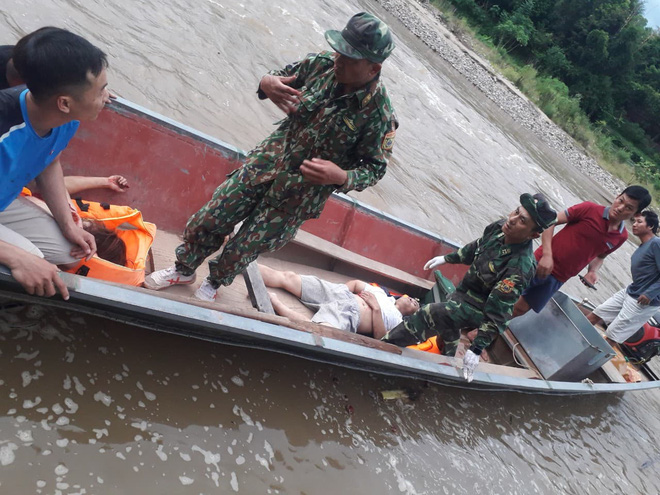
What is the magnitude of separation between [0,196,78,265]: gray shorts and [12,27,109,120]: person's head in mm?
580

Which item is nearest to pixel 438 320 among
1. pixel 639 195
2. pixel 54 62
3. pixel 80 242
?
pixel 639 195

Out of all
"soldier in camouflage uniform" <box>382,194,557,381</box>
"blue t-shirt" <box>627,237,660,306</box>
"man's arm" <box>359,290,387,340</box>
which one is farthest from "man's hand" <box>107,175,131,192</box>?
"blue t-shirt" <box>627,237,660,306</box>

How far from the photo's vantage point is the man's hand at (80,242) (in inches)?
90.6

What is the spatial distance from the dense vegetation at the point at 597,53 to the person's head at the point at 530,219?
108ft

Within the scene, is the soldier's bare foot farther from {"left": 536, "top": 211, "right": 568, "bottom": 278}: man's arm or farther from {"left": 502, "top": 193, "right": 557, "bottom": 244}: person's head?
{"left": 536, "top": 211, "right": 568, "bottom": 278}: man's arm

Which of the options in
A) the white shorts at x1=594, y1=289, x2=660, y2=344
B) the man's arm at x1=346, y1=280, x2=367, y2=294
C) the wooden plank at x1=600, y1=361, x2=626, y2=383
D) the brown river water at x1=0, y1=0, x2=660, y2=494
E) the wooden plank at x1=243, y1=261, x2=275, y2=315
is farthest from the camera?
the white shorts at x1=594, y1=289, x2=660, y2=344

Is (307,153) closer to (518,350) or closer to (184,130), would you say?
(184,130)

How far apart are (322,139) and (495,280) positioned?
1616 mm

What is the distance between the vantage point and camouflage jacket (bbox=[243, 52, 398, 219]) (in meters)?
2.41

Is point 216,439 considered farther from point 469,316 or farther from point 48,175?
point 469,316

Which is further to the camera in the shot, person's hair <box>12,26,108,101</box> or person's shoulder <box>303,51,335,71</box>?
person's shoulder <box>303,51,335,71</box>

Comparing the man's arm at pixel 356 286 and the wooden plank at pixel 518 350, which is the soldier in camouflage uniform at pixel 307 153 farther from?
the wooden plank at pixel 518 350

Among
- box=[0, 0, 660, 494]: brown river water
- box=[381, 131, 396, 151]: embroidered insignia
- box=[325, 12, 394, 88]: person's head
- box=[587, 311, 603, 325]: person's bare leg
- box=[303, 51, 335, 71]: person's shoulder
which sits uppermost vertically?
box=[325, 12, 394, 88]: person's head

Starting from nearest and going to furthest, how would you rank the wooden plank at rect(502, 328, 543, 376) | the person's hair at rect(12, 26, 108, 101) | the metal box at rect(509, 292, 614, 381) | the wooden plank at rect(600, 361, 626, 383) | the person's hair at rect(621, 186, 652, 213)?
the person's hair at rect(12, 26, 108, 101) → the person's hair at rect(621, 186, 652, 213) → the metal box at rect(509, 292, 614, 381) → the wooden plank at rect(502, 328, 543, 376) → the wooden plank at rect(600, 361, 626, 383)
